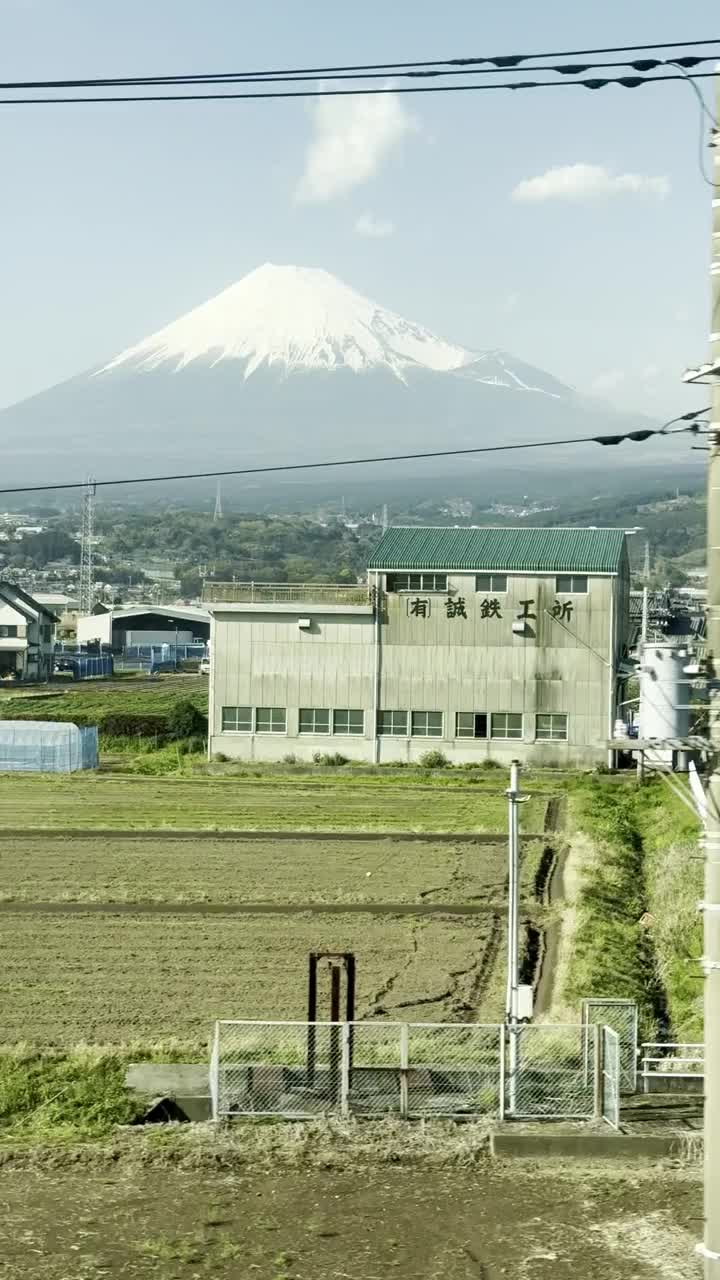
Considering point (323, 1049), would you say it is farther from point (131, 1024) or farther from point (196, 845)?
point (196, 845)

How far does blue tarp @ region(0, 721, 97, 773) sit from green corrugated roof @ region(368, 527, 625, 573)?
8702 mm

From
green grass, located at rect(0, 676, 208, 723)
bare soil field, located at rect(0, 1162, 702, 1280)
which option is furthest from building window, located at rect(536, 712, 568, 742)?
bare soil field, located at rect(0, 1162, 702, 1280)

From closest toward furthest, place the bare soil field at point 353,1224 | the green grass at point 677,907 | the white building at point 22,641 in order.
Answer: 1. the bare soil field at point 353,1224
2. the green grass at point 677,907
3. the white building at point 22,641

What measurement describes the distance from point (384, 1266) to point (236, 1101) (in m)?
3.32

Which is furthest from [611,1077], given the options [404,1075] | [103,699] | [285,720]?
[103,699]

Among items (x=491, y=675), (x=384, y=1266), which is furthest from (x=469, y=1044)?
(x=491, y=675)

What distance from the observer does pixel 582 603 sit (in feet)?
135

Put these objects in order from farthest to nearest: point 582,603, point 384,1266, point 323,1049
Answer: point 582,603
point 323,1049
point 384,1266

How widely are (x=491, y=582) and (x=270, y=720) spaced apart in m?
6.67

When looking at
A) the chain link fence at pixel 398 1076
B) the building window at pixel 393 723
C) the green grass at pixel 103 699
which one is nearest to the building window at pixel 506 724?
the building window at pixel 393 723

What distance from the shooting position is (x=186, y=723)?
47531mm

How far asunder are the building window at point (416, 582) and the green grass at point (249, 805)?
5193 millimetres

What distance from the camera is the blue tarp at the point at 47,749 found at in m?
42.1

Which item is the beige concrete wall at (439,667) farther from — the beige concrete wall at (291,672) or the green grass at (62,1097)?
the green grass at (62,1097)
